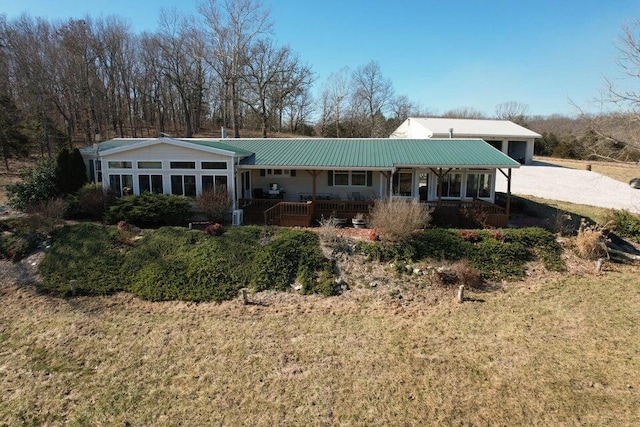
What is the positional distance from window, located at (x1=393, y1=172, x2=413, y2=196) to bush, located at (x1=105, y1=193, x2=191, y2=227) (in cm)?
997

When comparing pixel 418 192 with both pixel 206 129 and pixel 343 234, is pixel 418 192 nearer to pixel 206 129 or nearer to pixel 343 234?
pixel 343 234

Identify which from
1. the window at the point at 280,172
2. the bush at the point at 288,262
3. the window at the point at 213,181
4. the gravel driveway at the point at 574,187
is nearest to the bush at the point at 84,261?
the window at the point at 213,181

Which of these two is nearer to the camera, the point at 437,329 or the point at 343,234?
the point at 437,329

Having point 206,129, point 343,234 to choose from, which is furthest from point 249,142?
point 206,129

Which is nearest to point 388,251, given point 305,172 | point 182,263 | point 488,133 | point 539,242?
point 539,242

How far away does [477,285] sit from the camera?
38.8 feet

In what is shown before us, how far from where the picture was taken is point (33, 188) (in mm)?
16344

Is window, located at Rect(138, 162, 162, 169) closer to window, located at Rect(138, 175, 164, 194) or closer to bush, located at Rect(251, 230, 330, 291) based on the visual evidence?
window, located at Rect(138, 175, 164, 194)

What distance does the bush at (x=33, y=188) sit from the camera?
1598 centimetres

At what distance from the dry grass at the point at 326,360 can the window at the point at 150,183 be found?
649cm

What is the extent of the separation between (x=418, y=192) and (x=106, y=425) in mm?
15520

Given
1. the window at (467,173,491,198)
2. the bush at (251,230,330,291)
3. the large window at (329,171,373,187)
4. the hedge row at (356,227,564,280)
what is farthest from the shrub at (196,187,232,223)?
the window at (467,173,491,198)

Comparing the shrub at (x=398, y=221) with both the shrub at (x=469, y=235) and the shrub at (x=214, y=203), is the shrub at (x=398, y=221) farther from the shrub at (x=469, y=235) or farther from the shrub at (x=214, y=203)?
the shrub at (x=214, y=203)

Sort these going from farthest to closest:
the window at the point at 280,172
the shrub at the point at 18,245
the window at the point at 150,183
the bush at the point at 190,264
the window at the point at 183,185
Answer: the window at the point at 280,172 → the window at the point at 150,183 → the window at the point at 183,185 → the shrub at the point at 18,245 → the bush at the point at 190,264
